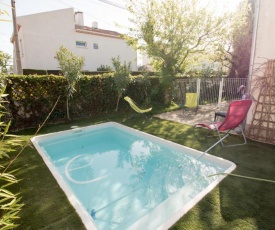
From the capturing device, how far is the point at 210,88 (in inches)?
460

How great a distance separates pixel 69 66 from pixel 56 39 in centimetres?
1062

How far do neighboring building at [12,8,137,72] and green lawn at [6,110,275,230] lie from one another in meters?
11.1

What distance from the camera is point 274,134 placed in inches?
209

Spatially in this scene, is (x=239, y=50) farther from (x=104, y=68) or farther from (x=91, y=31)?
(x=91, y=31)

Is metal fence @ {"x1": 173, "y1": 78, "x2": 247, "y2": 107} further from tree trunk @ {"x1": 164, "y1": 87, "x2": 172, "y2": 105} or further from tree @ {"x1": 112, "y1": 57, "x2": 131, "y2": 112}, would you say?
tree @ {"x1": 112, "y1": 57, "x2": 131, "y2": 112}

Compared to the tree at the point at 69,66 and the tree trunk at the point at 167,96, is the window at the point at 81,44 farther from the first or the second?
the tree trunk at the point at 167,96

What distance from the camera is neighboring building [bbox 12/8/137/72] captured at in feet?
50.3

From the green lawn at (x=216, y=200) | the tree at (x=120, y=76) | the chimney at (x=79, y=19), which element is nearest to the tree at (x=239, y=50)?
the tree at (x=120, y=76)

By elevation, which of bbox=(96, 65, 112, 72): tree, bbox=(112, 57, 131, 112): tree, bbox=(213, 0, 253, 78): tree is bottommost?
bbox=(112, 57, 131, 112): tree

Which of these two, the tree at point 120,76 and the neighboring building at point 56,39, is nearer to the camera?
the tree at point 120,76

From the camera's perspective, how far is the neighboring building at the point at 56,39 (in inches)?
604

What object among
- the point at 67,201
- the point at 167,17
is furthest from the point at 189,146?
the point at 167,17

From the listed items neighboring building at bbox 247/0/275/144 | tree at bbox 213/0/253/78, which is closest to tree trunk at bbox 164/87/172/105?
tree at bbox 213/0/253/78

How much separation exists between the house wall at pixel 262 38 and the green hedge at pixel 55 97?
6.75 metres
